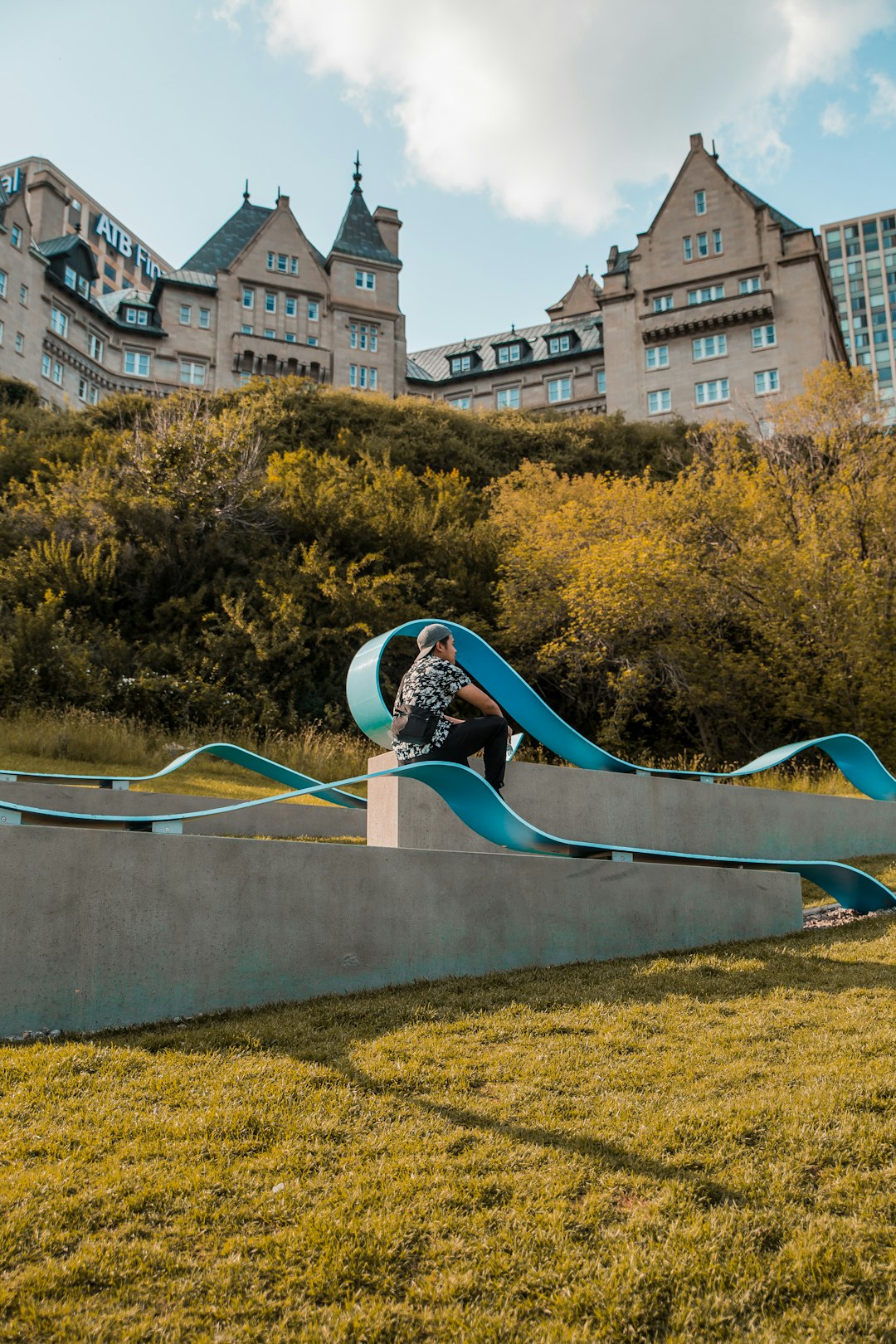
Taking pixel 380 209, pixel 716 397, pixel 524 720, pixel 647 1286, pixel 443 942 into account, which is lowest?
pixel 647 1286

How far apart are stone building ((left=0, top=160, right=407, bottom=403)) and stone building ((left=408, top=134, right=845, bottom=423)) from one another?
1484cm

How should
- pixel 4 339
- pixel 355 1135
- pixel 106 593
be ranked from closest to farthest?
pixel 355 1135 → pixel 106 593 → pixel 4 339

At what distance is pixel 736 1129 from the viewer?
3635 mm

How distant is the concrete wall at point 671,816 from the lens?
9.57 metres

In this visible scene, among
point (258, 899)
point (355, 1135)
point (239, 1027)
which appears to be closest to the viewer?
point (355, 1135)

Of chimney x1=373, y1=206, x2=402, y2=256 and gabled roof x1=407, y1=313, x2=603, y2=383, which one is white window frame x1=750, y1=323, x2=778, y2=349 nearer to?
gabled roof x1=407, y1=313, x2=603, y2=383

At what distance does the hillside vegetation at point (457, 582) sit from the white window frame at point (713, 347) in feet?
98.5

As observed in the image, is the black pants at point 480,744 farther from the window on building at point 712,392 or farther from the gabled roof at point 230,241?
the gabled roof at point 230,241

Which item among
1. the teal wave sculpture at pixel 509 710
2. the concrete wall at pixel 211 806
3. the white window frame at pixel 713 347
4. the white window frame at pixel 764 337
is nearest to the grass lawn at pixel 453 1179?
the teal wave sculpture at pixel 509 710

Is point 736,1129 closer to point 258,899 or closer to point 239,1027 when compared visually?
point 239,1027

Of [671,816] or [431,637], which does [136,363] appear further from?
[431,637]

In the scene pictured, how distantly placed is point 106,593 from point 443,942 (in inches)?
664

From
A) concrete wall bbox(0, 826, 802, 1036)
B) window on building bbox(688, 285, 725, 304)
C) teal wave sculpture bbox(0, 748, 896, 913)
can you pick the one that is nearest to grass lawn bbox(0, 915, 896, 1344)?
concrete wall bbox(0, 826, 802, 1036)

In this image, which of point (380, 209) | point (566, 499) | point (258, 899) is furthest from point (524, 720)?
point (380, 209)
